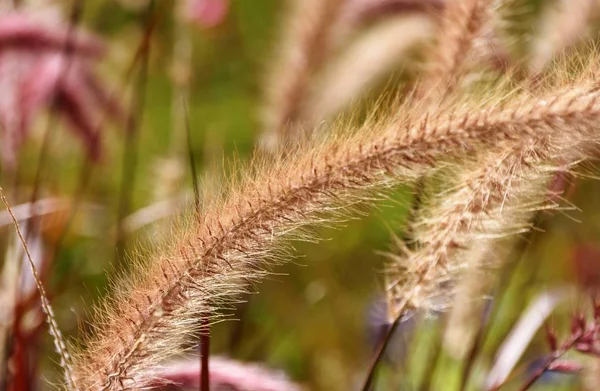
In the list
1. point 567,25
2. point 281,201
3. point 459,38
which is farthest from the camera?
point 567,25

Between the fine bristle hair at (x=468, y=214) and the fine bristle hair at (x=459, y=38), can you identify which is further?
the fine bristle hair at (x=459, y=38)

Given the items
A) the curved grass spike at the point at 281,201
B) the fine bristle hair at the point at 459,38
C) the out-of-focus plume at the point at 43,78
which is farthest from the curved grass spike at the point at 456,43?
the out-of-focus plume at the point at 43,78

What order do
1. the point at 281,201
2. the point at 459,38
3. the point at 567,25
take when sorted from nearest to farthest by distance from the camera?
1. the point at 281,201
2. the point at 459,38
3. the point at 567,25

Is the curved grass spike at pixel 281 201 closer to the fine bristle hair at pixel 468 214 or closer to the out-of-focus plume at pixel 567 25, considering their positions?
the fine bristle hair at pixel 468 214

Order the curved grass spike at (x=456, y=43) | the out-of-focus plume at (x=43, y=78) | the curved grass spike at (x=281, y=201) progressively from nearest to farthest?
1. the curved grass spike at (x=281, y=201)
2. the curved grass spike at (x=456, y=43)
3. the out-of-focus plume at (x=43, y=78)

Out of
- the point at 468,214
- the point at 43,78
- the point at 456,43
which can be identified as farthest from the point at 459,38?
the point at 43,78

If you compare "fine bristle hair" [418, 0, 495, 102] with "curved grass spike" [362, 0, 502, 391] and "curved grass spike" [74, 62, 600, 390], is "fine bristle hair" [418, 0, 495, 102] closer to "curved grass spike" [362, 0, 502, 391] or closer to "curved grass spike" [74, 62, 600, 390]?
"curved grass spike" [362, 0, 502, 391]

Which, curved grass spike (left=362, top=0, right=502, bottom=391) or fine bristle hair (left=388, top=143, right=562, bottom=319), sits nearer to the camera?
fine bristle hair (left=388, top=143, right=562, bottom=319)

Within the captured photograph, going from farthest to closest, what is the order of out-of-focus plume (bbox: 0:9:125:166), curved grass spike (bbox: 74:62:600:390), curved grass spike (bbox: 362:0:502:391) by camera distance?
out-of-focus plume (bbox: 0:9:125:166) → curved grass spike (bbox: 362:0:502:391) → curved grass spike (bbox: 74:62:600:390)

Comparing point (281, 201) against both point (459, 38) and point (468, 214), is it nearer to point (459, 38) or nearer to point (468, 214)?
point (468, 214)

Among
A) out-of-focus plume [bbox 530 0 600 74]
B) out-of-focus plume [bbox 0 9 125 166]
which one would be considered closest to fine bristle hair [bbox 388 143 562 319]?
out-of-focus plume [bbox 530 0 600 74]

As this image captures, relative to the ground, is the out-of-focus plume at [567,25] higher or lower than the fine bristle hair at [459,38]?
lower

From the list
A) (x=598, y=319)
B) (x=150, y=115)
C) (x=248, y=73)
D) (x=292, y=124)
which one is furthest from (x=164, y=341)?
(x=248, y=73)

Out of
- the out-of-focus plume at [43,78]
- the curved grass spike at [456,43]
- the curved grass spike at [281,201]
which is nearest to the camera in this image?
the curved grass spike at [281,201]
